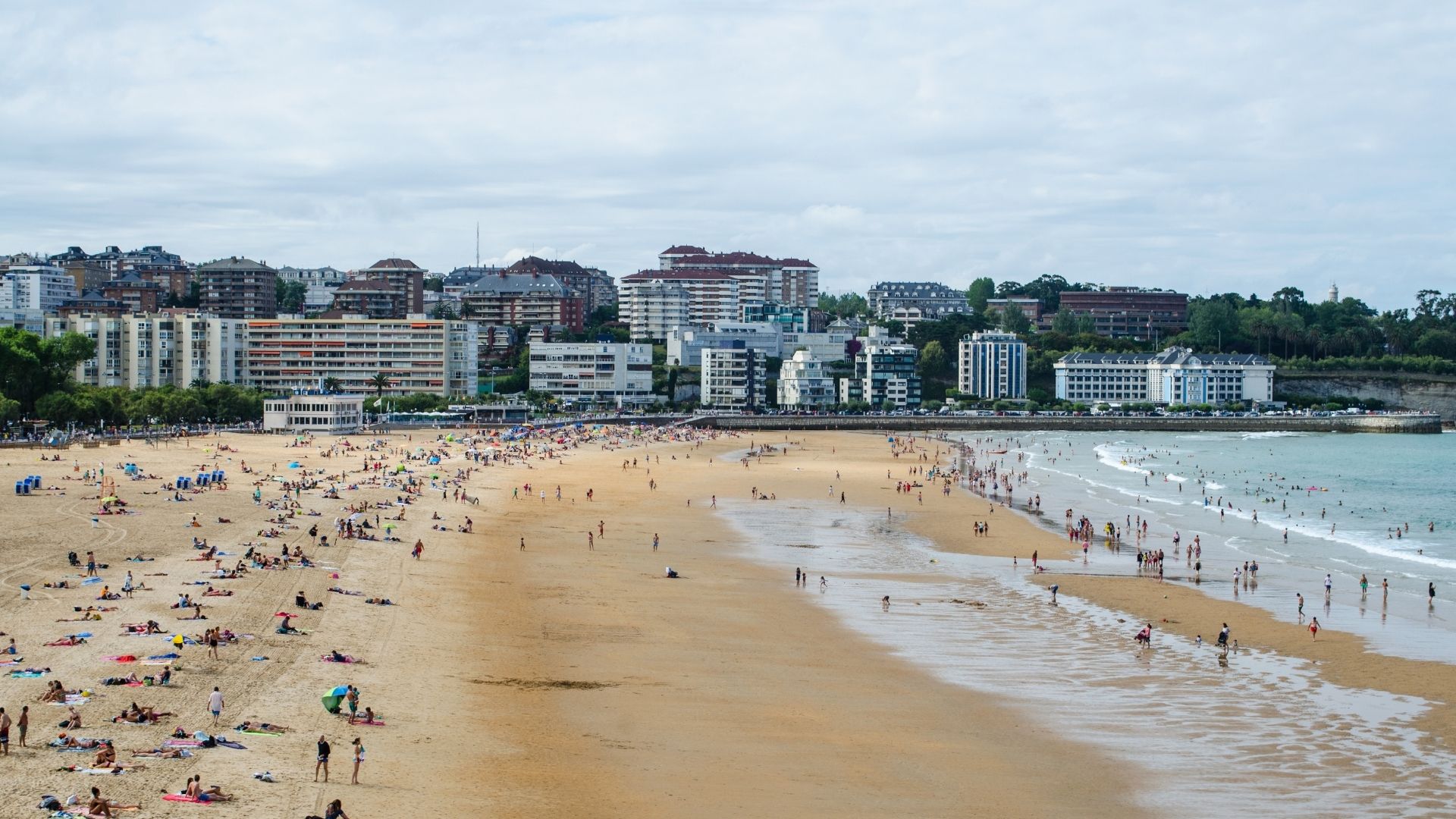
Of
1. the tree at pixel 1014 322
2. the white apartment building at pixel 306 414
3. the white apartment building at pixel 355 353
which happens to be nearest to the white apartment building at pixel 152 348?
the white apartment building at pixel 355 353

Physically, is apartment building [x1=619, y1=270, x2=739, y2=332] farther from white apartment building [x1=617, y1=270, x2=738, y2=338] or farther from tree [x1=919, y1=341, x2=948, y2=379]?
tree [x1=919, y1=341, x2=948, y2=379]

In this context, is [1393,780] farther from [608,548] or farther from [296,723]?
[608,548]

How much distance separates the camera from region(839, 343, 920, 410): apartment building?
433 ft

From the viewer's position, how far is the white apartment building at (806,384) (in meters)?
132

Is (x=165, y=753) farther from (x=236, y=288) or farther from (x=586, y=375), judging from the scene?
(x=236, y=288)

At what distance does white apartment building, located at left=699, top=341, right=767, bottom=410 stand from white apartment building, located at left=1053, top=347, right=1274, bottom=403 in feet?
108

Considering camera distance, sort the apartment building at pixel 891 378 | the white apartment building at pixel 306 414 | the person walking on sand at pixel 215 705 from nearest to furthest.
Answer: the person walking on sand at pixel 215 705
the white apartment building at pixel 306 414
the apartment building at pixel 891 378

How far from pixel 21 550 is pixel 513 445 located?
1906 inches

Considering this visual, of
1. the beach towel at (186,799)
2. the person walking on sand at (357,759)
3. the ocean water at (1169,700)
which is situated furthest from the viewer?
the ocean water at (1169,700)

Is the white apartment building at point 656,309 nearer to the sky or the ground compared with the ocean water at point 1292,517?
nearer to the sky

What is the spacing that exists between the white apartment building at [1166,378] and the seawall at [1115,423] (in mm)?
14201

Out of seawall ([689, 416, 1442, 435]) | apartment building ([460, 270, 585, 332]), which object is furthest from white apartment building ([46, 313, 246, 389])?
apartment building ([460, 270, 585, 332])

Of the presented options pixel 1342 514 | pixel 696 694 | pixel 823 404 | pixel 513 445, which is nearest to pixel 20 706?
pixel 696 694

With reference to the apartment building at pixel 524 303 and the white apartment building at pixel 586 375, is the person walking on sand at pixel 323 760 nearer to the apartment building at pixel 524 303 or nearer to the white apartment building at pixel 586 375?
the white apartment building at pixel 586 375
